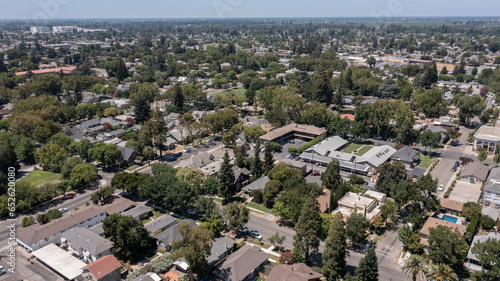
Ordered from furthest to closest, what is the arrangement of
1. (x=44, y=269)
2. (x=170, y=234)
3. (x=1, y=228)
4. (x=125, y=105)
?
(x=125, y=105) < (x=1, y=228) < (x=170, y=234) < (x=44, y=269)

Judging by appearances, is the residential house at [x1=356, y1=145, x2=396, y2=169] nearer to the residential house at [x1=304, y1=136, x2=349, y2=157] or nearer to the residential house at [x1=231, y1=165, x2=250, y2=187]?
the residential house at [x1=304, y1=136, x2=349, y2=157]

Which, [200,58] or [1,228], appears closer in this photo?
[1,228]

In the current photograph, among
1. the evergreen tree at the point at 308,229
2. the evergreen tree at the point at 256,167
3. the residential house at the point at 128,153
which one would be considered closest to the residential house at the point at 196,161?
the evergreen tree at the point at 256,167

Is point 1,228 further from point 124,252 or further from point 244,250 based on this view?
point 244,250

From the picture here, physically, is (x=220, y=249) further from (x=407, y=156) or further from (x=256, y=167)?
(x=407, y=156)

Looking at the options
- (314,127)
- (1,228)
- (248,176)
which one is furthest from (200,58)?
(1,228)

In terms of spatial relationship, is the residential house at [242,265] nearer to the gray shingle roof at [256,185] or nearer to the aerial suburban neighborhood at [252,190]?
the aerial suburban neighborhood at [252,190]
